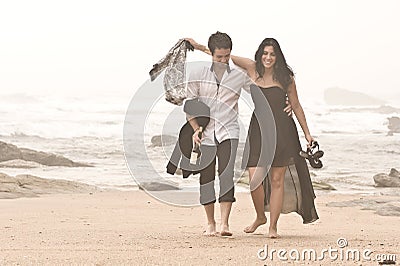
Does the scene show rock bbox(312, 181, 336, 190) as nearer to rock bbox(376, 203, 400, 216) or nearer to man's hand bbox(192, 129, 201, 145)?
rock bbox(376, 203, 400, 216)

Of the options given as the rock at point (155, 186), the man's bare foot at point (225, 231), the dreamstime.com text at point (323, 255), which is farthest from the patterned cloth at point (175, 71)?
the rock at point (155, 186)

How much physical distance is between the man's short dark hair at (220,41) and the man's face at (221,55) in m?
0.02

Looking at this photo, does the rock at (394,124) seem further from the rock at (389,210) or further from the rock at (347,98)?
the rock at (389,210)


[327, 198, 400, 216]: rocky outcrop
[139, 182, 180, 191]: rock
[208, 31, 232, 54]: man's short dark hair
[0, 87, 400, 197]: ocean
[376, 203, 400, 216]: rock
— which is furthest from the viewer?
[139, 182, 180, 191]: rock

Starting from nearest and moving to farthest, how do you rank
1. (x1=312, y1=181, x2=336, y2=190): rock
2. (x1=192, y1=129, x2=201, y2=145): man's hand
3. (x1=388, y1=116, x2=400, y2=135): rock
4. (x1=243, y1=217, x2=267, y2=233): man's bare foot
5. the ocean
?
1. (x1=192, y1=129, x2=201, y2=145): man's hand
2. (x1=243, y1=217, x2=267, y2=233): man's bare foot
3. the ocean
4. (x1=312, y1=181, x2=336, y2=190): rock
5. (x1=388, y1=116, x2=400, y2=135): rock

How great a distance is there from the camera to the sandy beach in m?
4.54

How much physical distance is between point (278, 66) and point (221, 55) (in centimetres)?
47

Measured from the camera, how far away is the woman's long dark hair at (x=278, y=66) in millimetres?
5820

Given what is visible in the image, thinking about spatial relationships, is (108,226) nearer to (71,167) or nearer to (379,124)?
(71,167)

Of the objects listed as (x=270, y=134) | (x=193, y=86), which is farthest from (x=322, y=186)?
(x=193, y=86)

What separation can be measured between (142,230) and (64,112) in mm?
28358

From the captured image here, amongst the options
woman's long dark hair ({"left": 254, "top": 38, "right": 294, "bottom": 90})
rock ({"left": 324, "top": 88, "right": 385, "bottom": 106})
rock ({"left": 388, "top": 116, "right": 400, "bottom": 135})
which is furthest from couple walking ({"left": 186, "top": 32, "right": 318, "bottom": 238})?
rock ({"left": 324, "top": 88, "right": 385, "bottom": 106})

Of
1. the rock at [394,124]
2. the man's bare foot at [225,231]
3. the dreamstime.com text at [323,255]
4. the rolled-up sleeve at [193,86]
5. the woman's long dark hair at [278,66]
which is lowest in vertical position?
the man's bare foot at [225,231]

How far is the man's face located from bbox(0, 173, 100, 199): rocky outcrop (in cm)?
516
